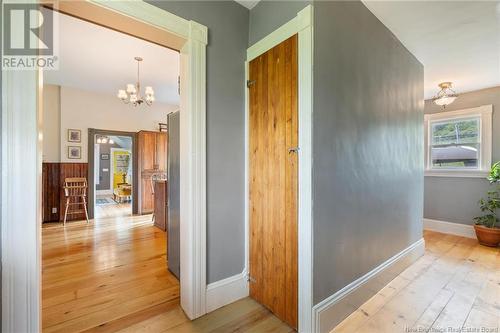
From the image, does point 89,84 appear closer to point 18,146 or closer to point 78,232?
point 78,232

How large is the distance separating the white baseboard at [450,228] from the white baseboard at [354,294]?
2086 millimetres

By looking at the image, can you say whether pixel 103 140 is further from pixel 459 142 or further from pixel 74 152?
pixel 459 142

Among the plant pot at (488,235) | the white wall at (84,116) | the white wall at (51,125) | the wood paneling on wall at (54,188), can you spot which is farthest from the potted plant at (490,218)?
the white wall at (51,125)

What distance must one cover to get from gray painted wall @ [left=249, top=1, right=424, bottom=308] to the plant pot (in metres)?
1.69

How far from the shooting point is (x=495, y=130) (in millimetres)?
3441

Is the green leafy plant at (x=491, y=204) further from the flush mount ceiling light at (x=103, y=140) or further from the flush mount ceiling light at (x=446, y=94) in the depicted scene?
the flush mount ceiling light at (x=103, y=140)

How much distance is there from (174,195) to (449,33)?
3284 millimetres

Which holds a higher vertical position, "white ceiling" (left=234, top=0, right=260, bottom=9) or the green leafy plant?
"white ceiling" (left=234, top=0, right=260, bottom=9)

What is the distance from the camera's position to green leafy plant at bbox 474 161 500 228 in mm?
3178

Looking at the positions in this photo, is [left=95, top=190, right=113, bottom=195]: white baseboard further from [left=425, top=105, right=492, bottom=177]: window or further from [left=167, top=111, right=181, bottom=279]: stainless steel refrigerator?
[left=425, top=105, right=492, bottom=177]: window

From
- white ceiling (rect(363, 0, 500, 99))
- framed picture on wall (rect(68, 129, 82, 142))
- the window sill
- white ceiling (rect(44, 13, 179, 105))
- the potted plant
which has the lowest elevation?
the potted plant

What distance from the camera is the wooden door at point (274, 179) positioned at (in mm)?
1596

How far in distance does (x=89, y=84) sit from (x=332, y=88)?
499 centimetres

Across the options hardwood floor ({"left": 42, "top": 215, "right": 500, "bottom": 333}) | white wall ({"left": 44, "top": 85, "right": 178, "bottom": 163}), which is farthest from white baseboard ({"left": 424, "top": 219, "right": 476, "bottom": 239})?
white wall ({"left": 44, "top": 85, "right": 178, "bottom": 163})
